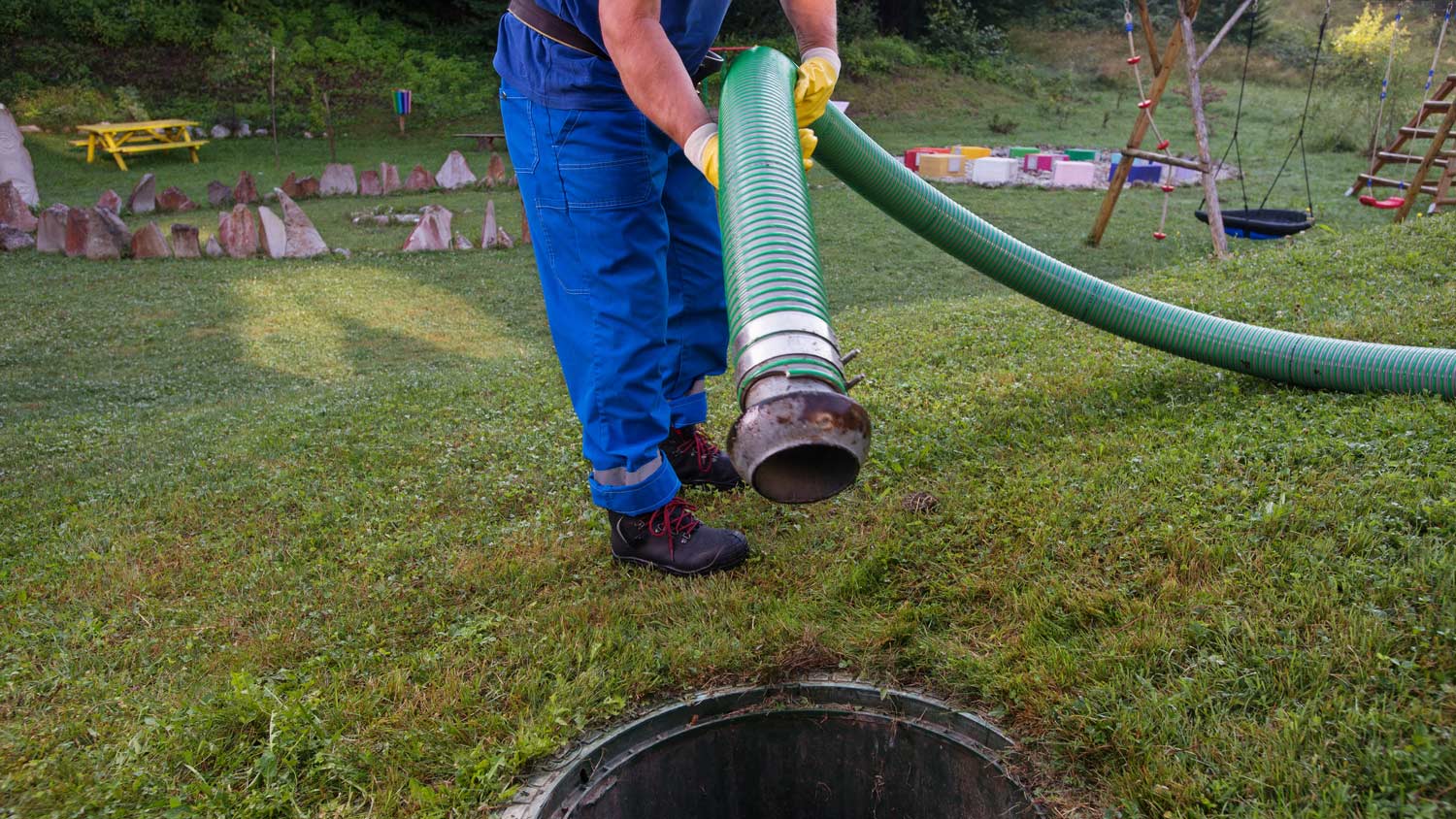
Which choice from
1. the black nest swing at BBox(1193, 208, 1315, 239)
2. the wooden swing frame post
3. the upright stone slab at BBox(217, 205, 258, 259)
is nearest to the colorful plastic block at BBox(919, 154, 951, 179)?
the wooden swing frame post

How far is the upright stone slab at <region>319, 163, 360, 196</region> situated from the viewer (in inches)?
532

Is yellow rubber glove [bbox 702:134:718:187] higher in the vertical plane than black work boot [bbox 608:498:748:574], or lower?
higher

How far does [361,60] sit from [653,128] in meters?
20.0

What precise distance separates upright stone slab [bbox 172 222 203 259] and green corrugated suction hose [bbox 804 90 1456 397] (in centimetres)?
890

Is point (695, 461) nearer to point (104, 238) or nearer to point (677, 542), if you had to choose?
point (677, 542)

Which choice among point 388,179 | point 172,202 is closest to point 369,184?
point 388,179

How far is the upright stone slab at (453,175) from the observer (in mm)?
13984

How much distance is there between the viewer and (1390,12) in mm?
25016

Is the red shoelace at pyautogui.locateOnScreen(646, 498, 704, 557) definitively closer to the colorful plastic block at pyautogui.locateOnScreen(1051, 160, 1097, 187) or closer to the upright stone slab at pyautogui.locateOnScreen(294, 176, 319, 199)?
the colorful plastic block at pyautogui.locateOnScreen(1051, 160, 1097, 187)

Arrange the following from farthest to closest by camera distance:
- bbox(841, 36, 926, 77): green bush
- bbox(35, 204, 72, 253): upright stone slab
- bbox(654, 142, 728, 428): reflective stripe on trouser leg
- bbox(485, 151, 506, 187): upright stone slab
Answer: bbox(841, 36, 926, 77): green bush → bbox(485, 151, 506, 187): upright stone slab → bbox(35, 204, 72, 253): upright stone slab → bbox(654, 142, 728, 428): reflective stripe on trouser leg

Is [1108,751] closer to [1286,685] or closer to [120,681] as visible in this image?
[1286,685]

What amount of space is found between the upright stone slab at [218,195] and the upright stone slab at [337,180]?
120 cm

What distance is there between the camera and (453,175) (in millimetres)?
14031

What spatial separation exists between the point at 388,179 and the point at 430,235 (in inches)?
148
